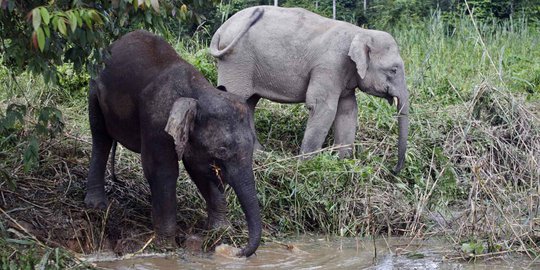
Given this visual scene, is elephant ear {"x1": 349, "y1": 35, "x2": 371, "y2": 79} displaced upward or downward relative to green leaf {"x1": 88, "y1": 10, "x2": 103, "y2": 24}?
downward

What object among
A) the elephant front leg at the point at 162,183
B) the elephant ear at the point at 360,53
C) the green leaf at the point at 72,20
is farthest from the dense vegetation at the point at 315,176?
the elephant ear at the point at 360,53

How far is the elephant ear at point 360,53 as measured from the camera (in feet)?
33.6

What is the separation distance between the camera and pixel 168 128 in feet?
23.5

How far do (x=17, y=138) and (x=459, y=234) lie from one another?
132 inches

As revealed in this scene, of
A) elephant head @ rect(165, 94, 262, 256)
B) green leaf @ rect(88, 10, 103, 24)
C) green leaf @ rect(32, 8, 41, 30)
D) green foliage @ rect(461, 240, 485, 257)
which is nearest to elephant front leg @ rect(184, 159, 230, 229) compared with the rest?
elephant head @ rect(165, 94, 262, 256)

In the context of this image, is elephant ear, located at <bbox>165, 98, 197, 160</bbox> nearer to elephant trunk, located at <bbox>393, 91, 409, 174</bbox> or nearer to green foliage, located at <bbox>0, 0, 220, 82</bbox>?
green foliage, located at <bbox>0, 0, 220, 82</bbox>

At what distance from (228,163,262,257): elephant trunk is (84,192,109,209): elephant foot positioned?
126 centimetres

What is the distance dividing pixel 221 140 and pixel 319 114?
313cm

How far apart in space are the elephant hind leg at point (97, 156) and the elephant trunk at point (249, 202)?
51.5 inches

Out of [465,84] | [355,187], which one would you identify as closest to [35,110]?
[355,187]

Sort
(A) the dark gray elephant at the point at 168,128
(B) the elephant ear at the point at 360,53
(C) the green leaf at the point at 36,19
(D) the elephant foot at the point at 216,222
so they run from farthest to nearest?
(B) the elephant ear at the point at 360,53 < (D) the elephant foot at the point at 216,222 < (A) the dark gray elephant at the point at 168,128 < (C) the green leaf at the point at 36,19

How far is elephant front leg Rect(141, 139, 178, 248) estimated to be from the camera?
750 cm

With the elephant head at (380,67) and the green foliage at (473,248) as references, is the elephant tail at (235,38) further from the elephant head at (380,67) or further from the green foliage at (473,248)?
the green foliage at (473,248)

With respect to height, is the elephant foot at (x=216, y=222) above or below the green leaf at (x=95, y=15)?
below
